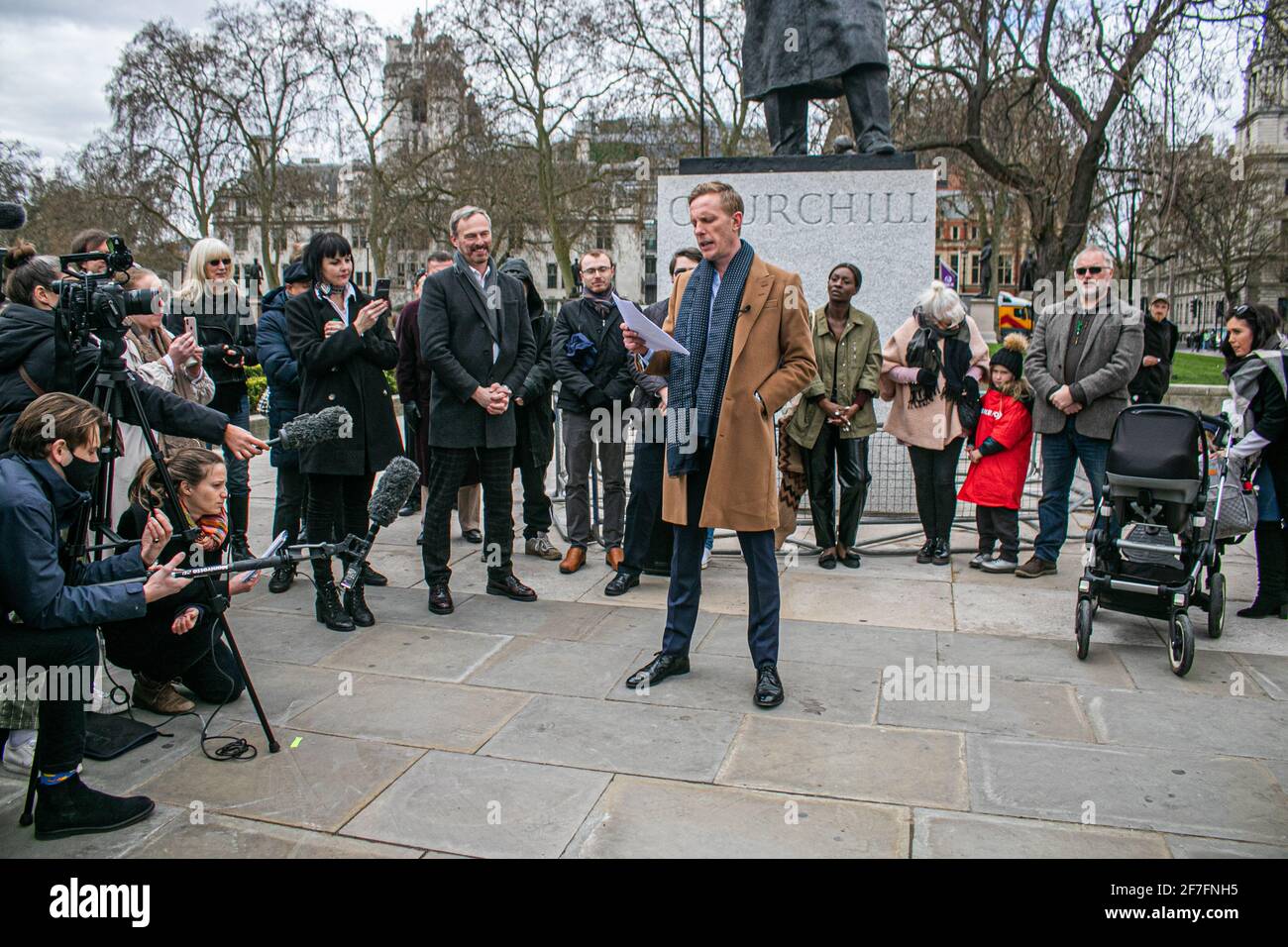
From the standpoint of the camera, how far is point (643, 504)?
19.7 feet

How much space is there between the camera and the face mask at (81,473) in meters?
3.56

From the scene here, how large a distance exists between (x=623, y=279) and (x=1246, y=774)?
3416 inches

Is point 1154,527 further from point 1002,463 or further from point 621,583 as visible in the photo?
point 621,583

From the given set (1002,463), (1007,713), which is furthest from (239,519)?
(1002,463)

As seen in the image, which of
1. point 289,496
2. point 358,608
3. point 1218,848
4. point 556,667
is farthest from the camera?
point 289,496

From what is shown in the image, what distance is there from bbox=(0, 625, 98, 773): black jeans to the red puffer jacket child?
5265 mm

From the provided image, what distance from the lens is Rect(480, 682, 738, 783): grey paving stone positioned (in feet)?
12.3

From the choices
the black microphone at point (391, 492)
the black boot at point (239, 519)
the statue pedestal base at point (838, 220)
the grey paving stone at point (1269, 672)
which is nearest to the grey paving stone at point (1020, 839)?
the grey paving stone at point (1269, 672)

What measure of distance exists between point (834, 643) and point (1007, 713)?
44.2 inches

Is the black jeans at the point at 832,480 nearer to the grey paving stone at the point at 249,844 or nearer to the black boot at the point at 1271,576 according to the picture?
the black boot at the point at 1271,576

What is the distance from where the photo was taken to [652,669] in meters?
4.58

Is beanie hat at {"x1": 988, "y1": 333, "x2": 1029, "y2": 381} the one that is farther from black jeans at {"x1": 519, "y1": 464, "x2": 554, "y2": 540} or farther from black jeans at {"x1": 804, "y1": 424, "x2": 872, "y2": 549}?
black jeans at {"x1": 519, "y1": 464, "x2": 554, "y2": 540}
